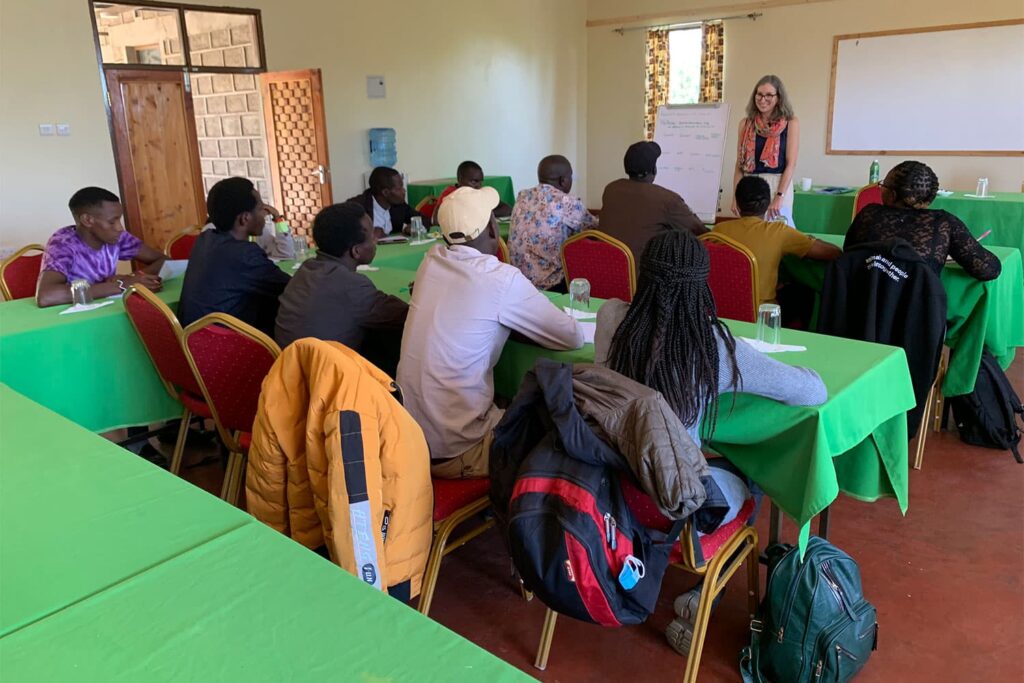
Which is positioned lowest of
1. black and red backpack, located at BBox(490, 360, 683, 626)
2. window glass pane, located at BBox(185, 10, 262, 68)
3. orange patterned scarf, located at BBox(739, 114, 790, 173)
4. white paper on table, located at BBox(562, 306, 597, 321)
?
black and red backpack, located at BBox(490, 360, 683, 626)

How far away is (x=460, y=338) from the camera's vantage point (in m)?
2.01

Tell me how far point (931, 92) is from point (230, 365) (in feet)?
26.0

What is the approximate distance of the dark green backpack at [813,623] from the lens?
1774 mm

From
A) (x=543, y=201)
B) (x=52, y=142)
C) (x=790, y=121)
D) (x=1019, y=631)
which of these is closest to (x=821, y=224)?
(x=790, y=121)

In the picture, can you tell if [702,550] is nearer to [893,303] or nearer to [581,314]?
[581,314]

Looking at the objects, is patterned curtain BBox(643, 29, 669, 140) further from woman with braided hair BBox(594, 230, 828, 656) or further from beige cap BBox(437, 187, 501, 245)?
woman with braided hair BBox(594, 230, 828, 656)

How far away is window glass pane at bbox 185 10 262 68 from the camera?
258 inches

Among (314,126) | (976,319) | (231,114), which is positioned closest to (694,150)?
(314,126)

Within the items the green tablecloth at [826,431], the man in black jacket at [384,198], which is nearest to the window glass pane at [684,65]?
the man in black jacket at [384,198]

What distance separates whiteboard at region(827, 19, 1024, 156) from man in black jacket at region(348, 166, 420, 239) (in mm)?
5590

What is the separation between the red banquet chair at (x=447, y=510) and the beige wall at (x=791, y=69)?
24.8 feet

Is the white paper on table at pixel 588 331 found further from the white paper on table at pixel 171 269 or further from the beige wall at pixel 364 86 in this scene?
the beige wall at pixel 364 86

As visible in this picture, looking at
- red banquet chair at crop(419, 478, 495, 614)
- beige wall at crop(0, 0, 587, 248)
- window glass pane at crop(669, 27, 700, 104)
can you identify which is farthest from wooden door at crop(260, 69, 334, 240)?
red banquet chair at crop(419, 478, 495, 614)

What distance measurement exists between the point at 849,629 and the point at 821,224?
4.68 metres
